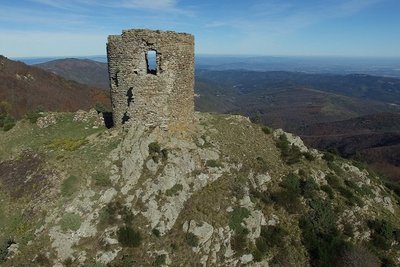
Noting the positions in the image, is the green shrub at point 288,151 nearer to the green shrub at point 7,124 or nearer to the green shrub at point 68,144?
the green shrub at point 68,144

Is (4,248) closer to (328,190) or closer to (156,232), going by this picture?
(156,232)

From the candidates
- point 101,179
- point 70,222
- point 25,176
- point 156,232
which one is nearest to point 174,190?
point 156,232

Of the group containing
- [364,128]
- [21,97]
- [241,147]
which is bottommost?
[364,128]

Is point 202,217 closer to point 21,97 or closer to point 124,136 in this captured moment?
point 124,136

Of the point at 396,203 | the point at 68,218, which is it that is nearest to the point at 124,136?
the point at 68,218

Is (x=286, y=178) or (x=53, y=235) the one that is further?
(x=286, y=178)

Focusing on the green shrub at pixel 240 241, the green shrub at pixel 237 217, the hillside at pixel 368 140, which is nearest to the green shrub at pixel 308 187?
the green shrub at pixel 237 217

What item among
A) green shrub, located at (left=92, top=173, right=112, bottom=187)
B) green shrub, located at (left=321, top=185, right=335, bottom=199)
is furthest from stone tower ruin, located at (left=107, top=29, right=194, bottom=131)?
green shrub, located at (left=321, top=185, right=335, bottom=199)

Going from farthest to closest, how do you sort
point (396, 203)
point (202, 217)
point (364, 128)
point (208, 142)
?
point (364, 128) < point (396, 203) < point (208, 142) < point (202, 217)
